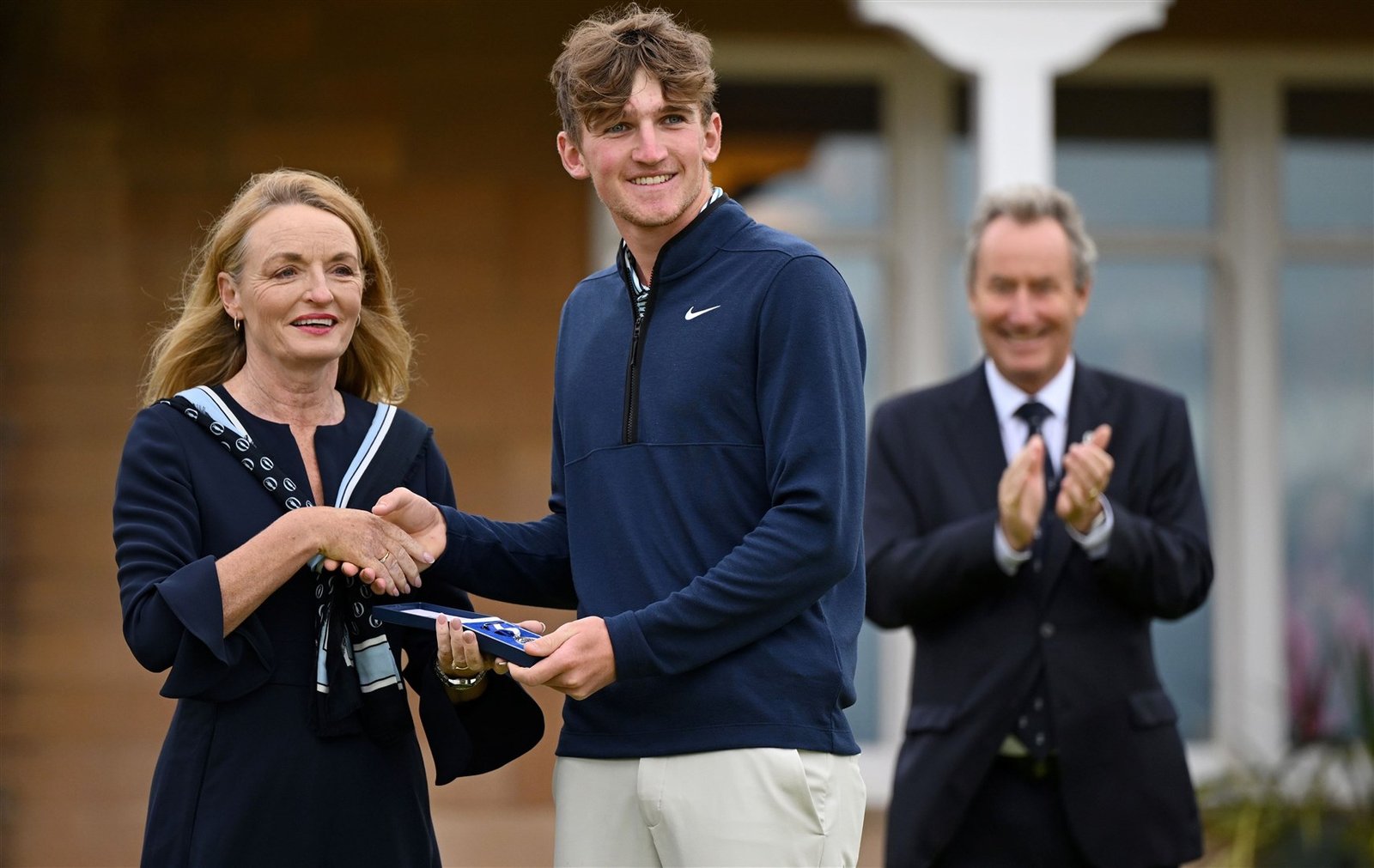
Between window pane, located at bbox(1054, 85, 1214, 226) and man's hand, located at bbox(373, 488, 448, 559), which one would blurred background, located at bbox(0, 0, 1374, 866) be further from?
man's hand, located at bbox(373, 488, 448, 559)

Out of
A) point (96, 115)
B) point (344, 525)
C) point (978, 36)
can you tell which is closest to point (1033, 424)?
point (344, 525)

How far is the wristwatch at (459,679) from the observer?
9.04ft

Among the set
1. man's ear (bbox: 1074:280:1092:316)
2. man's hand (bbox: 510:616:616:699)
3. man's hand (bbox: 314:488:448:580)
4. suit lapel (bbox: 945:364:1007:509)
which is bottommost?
man's hand (bbox: 510:616:616:699)

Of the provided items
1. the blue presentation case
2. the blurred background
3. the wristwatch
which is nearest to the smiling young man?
the wristwatch

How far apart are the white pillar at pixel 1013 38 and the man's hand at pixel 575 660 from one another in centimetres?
345

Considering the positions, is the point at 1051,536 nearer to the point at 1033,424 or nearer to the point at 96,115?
the point at 1033,424

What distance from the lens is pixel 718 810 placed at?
2.44 metres

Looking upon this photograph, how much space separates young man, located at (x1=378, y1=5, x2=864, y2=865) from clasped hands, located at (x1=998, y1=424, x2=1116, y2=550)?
2.53 ft

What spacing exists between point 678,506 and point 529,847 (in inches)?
164

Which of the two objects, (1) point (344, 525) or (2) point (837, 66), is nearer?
(1) point (344, 525)

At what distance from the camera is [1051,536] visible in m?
3.53

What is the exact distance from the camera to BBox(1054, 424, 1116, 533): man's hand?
3.28 m

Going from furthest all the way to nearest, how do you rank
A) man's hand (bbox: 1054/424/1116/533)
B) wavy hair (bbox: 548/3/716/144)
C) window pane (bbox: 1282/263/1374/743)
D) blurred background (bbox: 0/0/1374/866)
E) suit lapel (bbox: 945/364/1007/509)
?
window pane (bbox: 1282/263/1374/743), blurred background (bbox: 0/0/1374/866), suit lapel (bbox: 945/364/1007/509), man's hand (bbox: 1054/424/1116/533), wavy hair (bbox: 548/3/716/144)

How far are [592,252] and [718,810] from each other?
440cm
